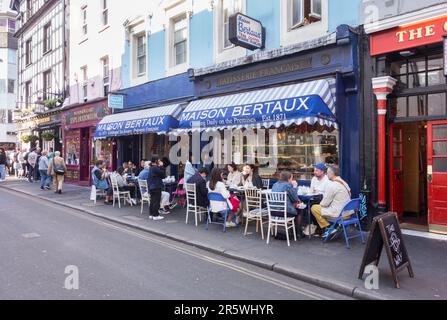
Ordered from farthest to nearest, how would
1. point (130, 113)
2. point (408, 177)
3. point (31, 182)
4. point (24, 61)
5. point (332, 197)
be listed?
1. point (24, 61)
2. point (31, 182)
3. point (130, 113)
4. point (408, 177)
5. point (332, 197)

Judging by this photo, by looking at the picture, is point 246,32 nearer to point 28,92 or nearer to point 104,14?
point 104,14

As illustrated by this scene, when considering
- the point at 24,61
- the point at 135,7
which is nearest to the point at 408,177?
the point at 135,7

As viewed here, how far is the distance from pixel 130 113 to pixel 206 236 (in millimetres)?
8937

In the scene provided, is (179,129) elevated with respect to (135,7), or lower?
lower

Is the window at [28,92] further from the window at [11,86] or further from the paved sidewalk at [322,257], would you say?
the paved sidewalk at [322,257]

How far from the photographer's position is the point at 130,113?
50.8 feet

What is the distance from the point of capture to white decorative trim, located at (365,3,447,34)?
7297 mm

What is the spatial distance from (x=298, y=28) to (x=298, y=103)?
2549mm

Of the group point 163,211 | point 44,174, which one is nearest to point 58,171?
point 44,174

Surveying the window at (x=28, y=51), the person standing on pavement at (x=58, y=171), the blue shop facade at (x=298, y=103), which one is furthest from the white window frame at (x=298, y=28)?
the window at (x=28, y=51)

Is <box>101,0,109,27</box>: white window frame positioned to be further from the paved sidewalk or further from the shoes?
the paved sidewalk

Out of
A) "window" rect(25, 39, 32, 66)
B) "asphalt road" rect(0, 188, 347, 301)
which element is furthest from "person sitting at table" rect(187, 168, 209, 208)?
"window" rect(25, 39, 32, 66)

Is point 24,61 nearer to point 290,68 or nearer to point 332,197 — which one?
point 290,68

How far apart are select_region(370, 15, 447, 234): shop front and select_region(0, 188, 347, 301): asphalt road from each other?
4.23 m
